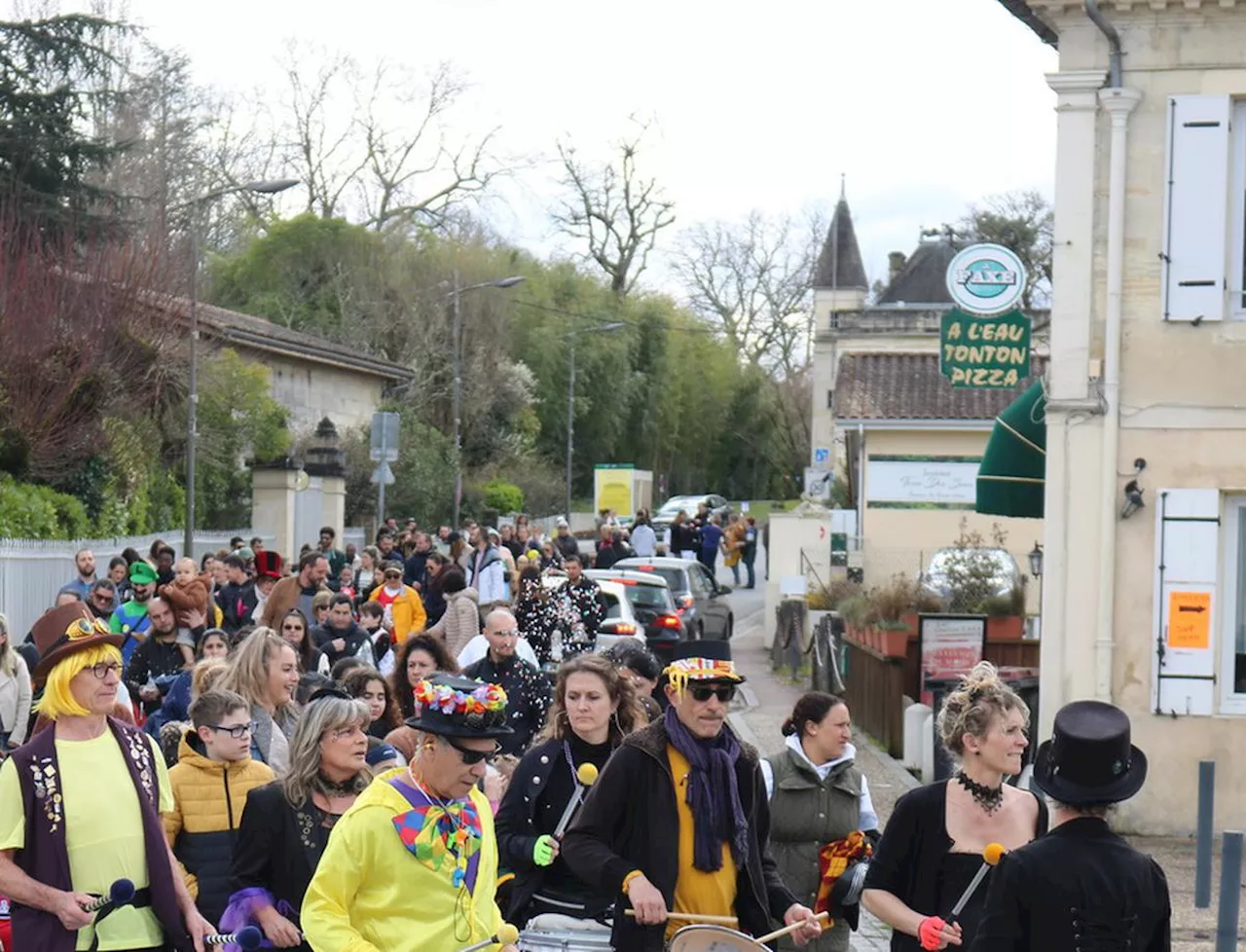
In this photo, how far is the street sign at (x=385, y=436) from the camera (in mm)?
31875

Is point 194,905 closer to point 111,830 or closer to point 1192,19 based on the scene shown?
point 111,830

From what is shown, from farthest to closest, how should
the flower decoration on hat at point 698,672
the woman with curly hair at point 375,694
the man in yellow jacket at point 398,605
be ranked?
the man in yellow jacket at point 398,605
the woman with curly hair at point 375,694
the flower decoration on hat at point 698,672

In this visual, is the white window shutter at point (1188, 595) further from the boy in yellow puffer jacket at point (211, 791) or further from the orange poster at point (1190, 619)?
the boy in yellow puffer jacket at point (211, 791)

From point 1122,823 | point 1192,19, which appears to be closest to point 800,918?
point 1122,823

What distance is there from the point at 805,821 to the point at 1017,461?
10192 millimetres

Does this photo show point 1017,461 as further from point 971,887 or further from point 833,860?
point 971,887

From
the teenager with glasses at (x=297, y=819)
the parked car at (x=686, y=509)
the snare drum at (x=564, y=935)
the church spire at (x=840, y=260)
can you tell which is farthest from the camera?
the church spire at (x=840, y=260)

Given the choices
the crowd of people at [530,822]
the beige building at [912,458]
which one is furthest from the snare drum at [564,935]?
the beige building at [912,458]

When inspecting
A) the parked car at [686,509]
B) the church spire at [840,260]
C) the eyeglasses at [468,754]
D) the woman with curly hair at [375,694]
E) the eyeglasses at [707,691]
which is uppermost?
the church spire at [840,260]

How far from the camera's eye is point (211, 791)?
24.5 feet

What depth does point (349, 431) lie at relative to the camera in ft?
159

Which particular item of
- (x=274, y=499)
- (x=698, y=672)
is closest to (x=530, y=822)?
(x=698, y=672)

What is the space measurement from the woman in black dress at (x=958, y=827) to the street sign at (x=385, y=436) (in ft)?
85.1

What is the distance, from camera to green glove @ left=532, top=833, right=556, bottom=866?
23.3 feet
